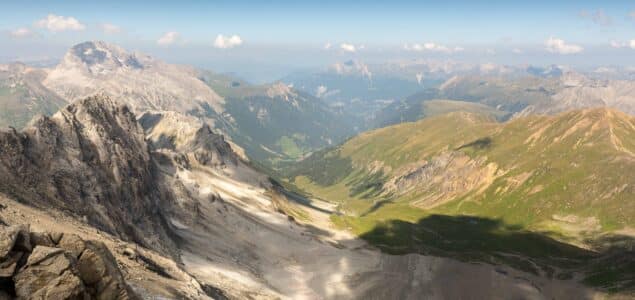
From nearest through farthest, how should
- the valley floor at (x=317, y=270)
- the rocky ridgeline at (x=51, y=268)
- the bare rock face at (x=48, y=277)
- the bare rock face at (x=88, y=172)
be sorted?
1. the bare rock face at (x=48, y=277)
2. the rocky ridgeline at (x=51, y=268)
3. the bare rock face at (x=88, y=172)
4. the valley floor at (x=317, y=270)

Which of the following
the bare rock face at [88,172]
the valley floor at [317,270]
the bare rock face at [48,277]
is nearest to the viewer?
the bare rock face at [48,277]

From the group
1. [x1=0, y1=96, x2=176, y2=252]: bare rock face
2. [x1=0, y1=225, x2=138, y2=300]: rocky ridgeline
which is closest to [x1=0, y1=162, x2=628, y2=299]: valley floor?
[x1=0, y1=96, x2=176, y2=252]: bare rock face

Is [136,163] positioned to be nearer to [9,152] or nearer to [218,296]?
[9,152]

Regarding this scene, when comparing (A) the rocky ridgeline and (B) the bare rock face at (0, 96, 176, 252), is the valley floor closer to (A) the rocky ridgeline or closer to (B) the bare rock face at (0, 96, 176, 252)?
(B) the bare rock face at (0, 96, 176, 252)

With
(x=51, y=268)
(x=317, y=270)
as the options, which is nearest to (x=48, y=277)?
(x=51, y=268)

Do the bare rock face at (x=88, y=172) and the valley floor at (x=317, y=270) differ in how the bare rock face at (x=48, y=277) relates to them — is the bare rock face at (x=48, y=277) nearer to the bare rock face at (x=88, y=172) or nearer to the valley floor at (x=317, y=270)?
the bare rock face at (x=88, y=172)

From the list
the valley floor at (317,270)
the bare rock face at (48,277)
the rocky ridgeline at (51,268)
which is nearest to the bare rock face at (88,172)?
the valley floor at (317,270)
